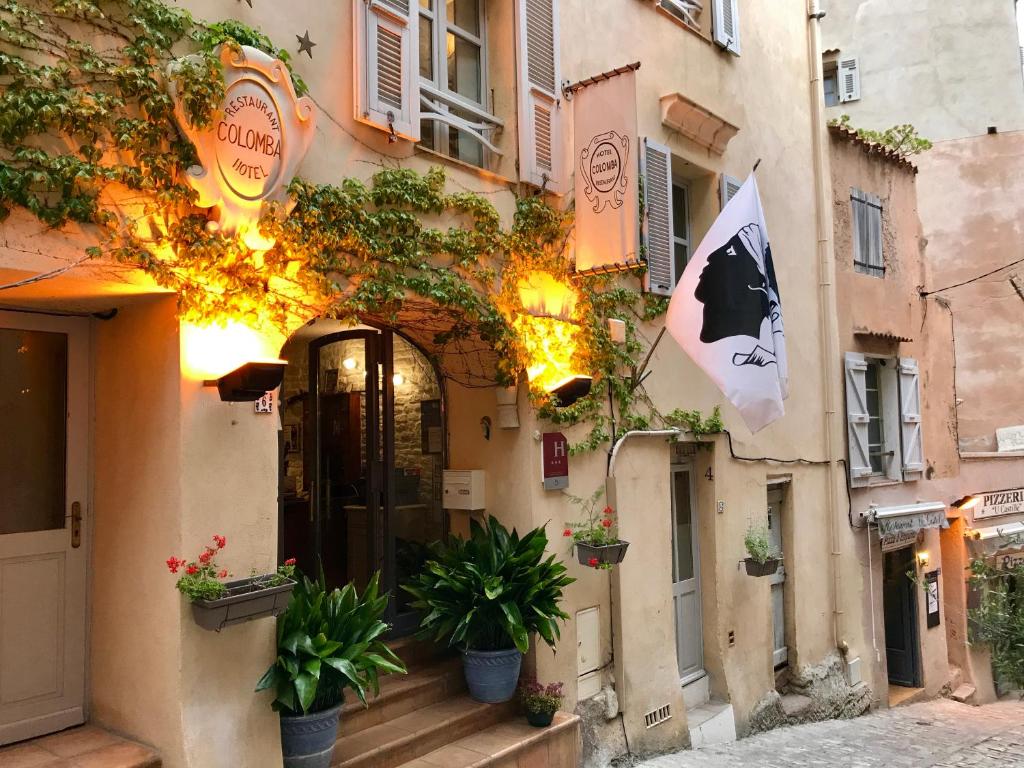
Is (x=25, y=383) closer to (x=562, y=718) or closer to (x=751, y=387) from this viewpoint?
(x=562, y=718)

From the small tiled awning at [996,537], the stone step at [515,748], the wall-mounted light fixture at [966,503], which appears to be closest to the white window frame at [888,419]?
the wall-mounted light fixture at [966,503]

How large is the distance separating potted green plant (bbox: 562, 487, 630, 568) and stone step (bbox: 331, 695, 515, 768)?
47.0 inches

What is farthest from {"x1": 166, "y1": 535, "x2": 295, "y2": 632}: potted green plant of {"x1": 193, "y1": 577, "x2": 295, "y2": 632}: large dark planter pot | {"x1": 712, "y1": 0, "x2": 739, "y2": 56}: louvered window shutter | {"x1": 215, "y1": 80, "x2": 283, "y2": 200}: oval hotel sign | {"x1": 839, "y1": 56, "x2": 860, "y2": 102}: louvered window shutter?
{"x1": 839, "y1": 56, "x2": 860, "y2": 102}: louvered window shutter

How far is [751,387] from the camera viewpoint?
20.1 ft

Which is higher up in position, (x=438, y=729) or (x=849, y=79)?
(x=849, y=79)

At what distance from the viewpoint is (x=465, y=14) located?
650 cm

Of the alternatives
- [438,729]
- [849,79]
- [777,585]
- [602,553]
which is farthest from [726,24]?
[849,79]

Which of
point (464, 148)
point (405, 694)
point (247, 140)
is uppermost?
point (464, 148)

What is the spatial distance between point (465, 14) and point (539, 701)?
16.7 ft

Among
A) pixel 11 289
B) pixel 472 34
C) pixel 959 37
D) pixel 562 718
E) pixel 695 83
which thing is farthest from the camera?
pixel 959 37

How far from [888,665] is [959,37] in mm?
10179

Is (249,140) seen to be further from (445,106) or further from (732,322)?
(732,322)

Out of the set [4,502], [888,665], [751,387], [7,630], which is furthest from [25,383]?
[888,665]

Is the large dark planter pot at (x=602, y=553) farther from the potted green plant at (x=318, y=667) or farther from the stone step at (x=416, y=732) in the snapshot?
the potted green plant at (x=318, y=667)
